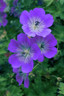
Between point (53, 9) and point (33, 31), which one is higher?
point (53, 9)

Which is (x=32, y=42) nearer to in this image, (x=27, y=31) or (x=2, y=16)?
(x=27, y=31)

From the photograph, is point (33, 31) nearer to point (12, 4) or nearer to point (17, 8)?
point (17, 8)

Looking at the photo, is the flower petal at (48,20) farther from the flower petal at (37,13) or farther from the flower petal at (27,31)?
the flower petal at (27,31)

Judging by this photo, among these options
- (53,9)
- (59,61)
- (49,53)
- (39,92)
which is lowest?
(39,92)

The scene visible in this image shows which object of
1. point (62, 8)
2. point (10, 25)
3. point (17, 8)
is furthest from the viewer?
point (10, 25)

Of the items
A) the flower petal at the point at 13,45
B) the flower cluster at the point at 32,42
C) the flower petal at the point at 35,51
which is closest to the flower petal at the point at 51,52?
the flower cluster at the point at 32,42

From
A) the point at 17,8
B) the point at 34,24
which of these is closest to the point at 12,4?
the point at 17,8
